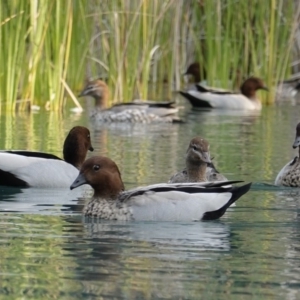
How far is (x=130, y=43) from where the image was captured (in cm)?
1831

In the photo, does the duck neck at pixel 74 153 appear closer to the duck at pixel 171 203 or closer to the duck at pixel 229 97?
the duck at pixel 171 203

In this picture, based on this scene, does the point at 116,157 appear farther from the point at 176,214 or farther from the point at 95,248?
the point at 95,248

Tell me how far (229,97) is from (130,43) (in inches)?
166

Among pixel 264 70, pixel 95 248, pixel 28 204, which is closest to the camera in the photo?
pixel 95 248

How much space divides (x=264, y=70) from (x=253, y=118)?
195 centimetres

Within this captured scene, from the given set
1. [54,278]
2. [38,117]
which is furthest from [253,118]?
[54,278]

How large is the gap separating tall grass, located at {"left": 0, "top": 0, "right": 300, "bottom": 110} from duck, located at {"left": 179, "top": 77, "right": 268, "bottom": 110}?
0.28 metres

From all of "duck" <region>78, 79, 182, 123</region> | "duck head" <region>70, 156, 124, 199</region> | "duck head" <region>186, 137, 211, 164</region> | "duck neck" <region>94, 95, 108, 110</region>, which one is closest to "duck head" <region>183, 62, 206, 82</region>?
"duck neck" <region>94, 95, 108, 110</region>

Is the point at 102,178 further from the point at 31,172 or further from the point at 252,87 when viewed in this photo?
the point at 252,87

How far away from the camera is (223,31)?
Result: 21.7 m

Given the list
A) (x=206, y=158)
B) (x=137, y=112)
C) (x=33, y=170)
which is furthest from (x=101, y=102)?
(x=206, y=158)

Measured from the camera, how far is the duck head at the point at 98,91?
20.0 meters

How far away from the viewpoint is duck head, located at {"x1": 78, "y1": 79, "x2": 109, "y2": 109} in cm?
2002

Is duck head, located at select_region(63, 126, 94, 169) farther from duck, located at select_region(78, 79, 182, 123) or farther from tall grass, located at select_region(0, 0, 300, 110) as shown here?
duck, located at select_region(78, 79, 182, 123)
